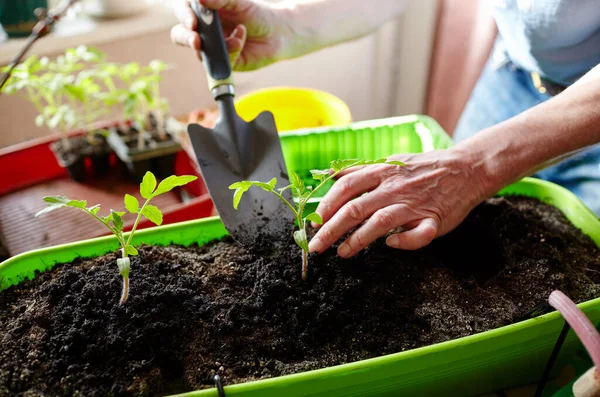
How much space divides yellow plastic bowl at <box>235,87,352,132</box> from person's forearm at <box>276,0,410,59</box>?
156mm

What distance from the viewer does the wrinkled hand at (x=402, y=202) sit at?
66cm

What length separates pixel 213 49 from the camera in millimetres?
840

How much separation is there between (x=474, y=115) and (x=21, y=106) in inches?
48.6

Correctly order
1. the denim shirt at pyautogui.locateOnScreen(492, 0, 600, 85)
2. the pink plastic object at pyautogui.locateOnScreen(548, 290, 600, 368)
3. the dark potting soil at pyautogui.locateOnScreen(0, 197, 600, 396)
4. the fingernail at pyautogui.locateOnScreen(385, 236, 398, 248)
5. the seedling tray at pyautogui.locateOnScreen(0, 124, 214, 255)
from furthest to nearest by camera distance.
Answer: the seedling tray at pyautogui.locateOnScreen(0, 124, 214, 255), the denim shirt at pyautogui.locateOnScreen(492, 0, 600, 85), the fingernail at pyautogui.locateOnScreen(385, 236, 398, 248), the dark potting soil at pyautogui.locateOnScreen(0, 197, 600, 396), the pink plastic object at pyautogui.locateOnScreen(548, 290, 600, 368)

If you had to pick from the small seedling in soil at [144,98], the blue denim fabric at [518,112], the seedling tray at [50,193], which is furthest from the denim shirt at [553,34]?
the small seedling in soil at [144,98]

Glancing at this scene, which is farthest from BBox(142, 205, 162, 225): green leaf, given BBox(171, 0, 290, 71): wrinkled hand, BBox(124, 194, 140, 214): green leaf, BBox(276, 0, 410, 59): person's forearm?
BBox(276, 0, 410, 59): person's forearm

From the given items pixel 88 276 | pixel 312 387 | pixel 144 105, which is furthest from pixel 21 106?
pixel 312 387

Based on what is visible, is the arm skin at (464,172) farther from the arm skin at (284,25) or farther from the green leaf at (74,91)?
the green leaf at (74,91)

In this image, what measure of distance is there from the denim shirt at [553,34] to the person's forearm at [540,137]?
5.6 inches

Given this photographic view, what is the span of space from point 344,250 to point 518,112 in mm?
613

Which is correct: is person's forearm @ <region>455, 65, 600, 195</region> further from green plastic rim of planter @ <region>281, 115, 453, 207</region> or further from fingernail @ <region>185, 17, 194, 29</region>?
fingernail @ <region>185, 17, 194, 29</region>

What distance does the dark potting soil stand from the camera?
57 cm

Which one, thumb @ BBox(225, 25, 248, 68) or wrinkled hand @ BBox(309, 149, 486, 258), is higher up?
thumb @ BBox(225, 25, 248, 68)

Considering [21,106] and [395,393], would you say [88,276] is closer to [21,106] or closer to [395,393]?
[395,393]
